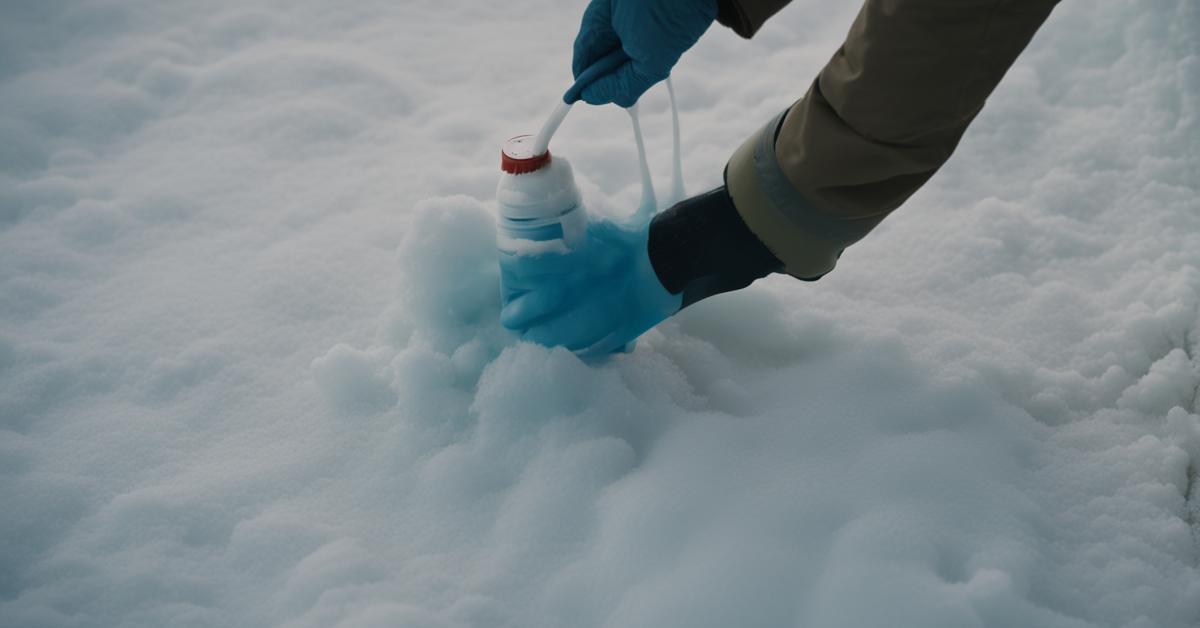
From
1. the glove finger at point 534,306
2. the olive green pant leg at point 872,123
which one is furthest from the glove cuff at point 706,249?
the glove finger at point 534,306

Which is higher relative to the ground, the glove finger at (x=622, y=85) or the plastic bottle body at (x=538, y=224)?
the glove finger at (x=622, y=85)

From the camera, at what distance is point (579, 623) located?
92 cm

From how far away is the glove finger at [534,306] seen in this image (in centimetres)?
113

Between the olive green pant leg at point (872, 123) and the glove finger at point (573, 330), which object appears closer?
the olive green pant leg at point (872, 123)

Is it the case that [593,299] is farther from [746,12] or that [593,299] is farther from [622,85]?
[746,12]

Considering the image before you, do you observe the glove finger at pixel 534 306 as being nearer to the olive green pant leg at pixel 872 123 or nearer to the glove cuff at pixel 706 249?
the glove cuff at pixel 706 249

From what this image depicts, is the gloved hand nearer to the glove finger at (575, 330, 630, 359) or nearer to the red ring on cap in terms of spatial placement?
the red ring on cap

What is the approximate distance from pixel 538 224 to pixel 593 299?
0.12 meters

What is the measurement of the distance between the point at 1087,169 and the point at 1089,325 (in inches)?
15.3

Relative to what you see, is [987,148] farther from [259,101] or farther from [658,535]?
[259,101]

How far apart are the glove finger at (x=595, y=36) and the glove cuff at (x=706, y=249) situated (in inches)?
8.5

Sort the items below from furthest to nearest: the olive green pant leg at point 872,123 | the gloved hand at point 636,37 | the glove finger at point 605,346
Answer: the glove finger at point 605,346
the gloved hand at point 636,37
the olive green pant leg at point 872,123

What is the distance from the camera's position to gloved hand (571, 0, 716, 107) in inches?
41.5

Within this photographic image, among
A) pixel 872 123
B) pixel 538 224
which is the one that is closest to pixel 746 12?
pixel 872 123
